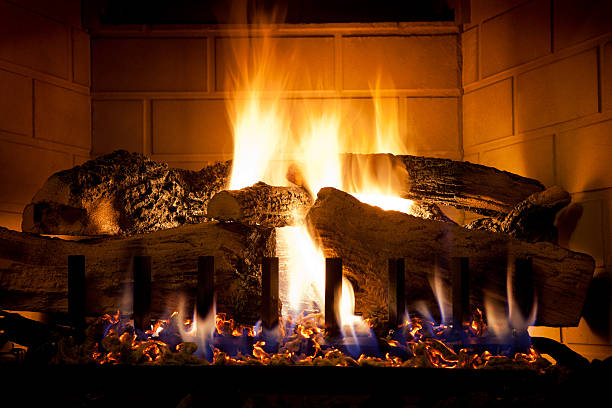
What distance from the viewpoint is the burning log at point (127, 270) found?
1.86 metres

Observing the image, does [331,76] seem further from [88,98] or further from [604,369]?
[604,369]

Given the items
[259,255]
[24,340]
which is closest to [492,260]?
[259,255]

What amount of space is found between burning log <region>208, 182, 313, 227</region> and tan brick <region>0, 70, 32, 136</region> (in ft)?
3.70

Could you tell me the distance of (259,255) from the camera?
2.02m

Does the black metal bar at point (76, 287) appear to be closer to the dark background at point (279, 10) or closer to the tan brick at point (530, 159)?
the dark background at point (279, 10)

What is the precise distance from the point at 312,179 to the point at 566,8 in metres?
1.25

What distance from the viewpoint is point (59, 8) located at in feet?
9.51

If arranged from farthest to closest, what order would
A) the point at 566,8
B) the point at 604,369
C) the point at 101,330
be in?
the point at 566,8 < the point at 101,330 < the point at 604,369

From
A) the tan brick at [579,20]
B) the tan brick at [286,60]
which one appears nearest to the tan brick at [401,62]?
the tan brick at [286,60]

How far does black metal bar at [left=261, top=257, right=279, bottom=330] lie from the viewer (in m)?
1.74

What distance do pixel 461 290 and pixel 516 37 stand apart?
1.48m

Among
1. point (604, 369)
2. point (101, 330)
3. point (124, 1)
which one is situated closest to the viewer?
point (604, 369)

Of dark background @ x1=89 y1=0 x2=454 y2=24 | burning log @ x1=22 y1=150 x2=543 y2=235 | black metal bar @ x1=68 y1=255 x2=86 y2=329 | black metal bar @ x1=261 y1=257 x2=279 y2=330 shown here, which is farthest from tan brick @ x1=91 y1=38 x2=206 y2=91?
black metal bar @ x1=261 y1=257 x2=279 y2=330

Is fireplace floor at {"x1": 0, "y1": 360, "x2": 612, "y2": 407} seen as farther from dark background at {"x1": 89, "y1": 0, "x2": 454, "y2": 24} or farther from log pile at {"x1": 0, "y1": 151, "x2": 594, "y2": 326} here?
dark background at {"x1": 89, "y1": 0, "x2": 454, "y2": 24}
